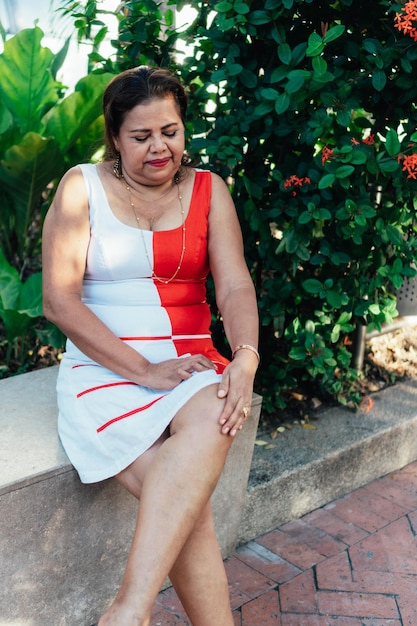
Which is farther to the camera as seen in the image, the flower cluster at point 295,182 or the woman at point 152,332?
the flower cluster at point 295,182

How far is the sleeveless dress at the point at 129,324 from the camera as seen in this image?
6.95ft

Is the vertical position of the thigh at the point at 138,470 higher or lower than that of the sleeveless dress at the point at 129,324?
lower

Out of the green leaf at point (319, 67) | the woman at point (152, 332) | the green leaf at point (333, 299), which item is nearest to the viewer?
the woman at point (152, 332)

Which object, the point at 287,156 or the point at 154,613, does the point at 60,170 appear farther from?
the point at 154,613

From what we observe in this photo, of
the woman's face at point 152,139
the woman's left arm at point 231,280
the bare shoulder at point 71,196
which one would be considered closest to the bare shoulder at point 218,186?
the woman's left arm at point 231,280

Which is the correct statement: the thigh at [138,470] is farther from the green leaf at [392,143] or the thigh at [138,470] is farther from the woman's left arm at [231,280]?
the green leaf at [392,143]

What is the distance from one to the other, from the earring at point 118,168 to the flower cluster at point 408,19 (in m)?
0.99

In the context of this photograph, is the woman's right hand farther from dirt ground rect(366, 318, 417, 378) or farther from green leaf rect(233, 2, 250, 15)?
dirt ground rect(366, 318, 417, 378)

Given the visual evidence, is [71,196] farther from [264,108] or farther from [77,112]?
[77,112]

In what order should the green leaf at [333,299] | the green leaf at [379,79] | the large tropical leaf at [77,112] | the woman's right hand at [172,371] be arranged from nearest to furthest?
the woman's right hand at [172,371] < the green leaf at [379,79] < the green leaf at [333,299] < the large tropical leaf at [77,112]

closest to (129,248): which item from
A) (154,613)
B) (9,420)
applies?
(9,420)

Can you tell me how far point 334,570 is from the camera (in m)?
2.68

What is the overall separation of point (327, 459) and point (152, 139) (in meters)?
1.49

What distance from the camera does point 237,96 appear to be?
9.57ft
